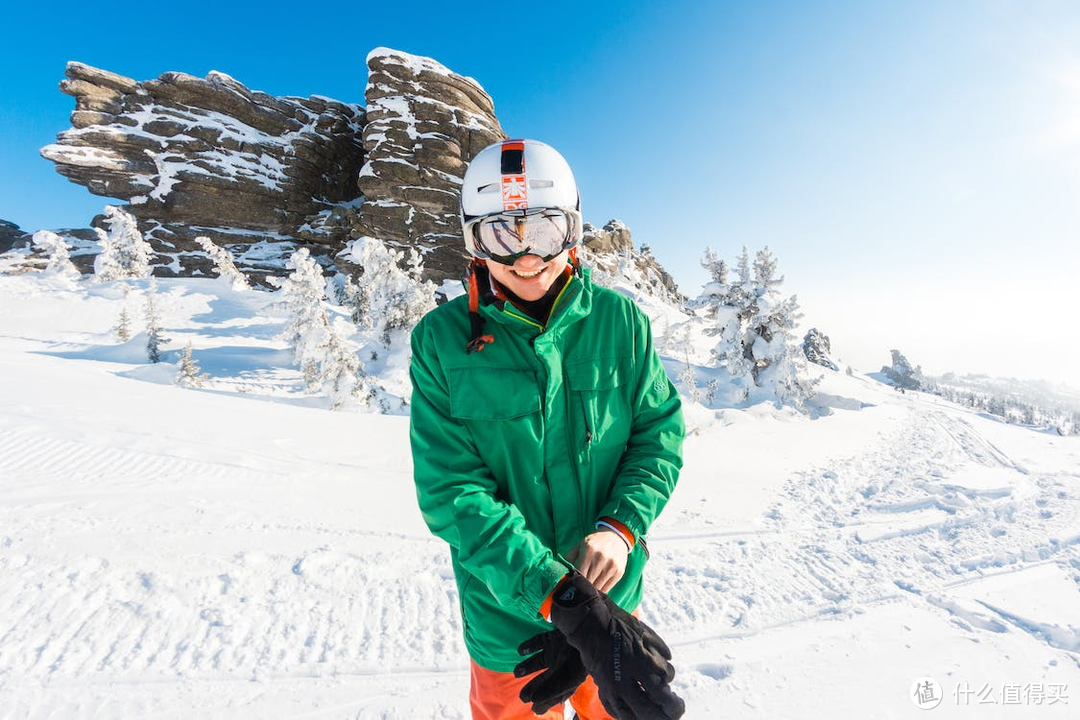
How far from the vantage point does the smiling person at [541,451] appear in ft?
5.00

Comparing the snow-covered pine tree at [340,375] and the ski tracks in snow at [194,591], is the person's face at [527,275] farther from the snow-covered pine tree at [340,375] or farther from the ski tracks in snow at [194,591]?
the snow-covered pine tree at [340,375]

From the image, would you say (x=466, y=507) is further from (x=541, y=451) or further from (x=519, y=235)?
(x=519, y=235)

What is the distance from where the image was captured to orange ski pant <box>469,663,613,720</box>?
196 cm

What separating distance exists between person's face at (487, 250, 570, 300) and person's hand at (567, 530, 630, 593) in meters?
1.06

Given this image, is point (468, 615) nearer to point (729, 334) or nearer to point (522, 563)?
point (522, 563)

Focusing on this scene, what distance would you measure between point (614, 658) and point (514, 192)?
6.26 feet

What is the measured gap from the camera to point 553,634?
1.61 m

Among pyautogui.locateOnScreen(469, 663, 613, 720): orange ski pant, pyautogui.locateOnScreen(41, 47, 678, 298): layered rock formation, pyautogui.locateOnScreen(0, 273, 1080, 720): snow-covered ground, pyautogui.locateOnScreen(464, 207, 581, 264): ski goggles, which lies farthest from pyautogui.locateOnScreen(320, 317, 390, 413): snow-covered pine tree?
pyautogui.locateOnScreen(41, 47, 678, 298): layered rock formation

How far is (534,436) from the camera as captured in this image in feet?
5.75

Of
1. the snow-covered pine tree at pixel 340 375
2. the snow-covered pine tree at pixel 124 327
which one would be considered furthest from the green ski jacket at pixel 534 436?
the snow-covered pine tree at pixel 124 327

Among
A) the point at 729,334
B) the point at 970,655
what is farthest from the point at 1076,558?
the point at 729,334

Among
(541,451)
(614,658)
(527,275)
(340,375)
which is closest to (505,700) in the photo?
(614,658)

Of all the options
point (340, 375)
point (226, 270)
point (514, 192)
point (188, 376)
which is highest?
point (226, 270)

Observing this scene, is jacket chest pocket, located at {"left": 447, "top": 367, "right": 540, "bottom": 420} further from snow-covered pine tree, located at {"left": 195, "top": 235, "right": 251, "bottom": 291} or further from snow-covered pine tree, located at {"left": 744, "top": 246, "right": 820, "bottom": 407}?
snow-covered pine tree, located at {"left": 195, "top": 235, "right": 251, "bottom": 291}
